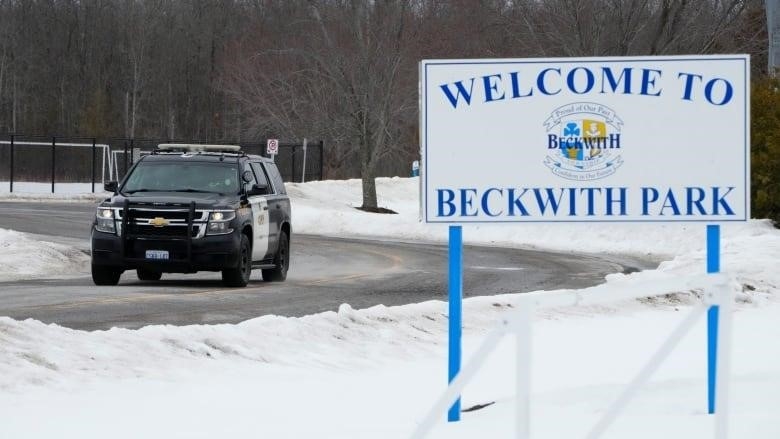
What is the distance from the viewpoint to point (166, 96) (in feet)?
295

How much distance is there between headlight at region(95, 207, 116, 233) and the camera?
59.8 feet

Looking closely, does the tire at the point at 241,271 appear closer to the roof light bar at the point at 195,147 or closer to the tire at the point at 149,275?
the roof light bar at the point at 195,147

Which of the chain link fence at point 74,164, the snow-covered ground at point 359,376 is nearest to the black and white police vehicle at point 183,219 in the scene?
the snow-covered ground at point 359,376

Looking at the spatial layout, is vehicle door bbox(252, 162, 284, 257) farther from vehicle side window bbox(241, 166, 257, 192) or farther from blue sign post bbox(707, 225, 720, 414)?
blue sign post bbox(707, 225, 720, 414)

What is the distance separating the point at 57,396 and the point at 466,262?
1714 centimetres

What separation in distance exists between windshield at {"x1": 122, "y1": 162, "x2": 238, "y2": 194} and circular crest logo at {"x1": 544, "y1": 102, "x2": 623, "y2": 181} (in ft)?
37.2

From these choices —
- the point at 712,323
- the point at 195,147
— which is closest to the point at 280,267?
the point at 195,147

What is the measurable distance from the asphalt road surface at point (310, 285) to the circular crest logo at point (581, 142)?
243 inches

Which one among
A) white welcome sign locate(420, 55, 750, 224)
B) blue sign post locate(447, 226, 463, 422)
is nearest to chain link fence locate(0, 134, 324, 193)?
white welcome sign locate(420, 55, 750, 224)

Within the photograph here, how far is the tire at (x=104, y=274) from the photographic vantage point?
60.7ft

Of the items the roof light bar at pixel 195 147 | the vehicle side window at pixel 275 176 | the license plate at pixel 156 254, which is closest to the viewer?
the license plate at pixel 156 254

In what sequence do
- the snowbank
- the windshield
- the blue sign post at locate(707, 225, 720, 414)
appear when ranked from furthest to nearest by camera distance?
the snowbank < the windshield < the blue sign post at locate(707, 225, 720, 414)

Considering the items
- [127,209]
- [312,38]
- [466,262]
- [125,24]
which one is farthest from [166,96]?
[127,209]

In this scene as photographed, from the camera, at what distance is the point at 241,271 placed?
18.5 m
